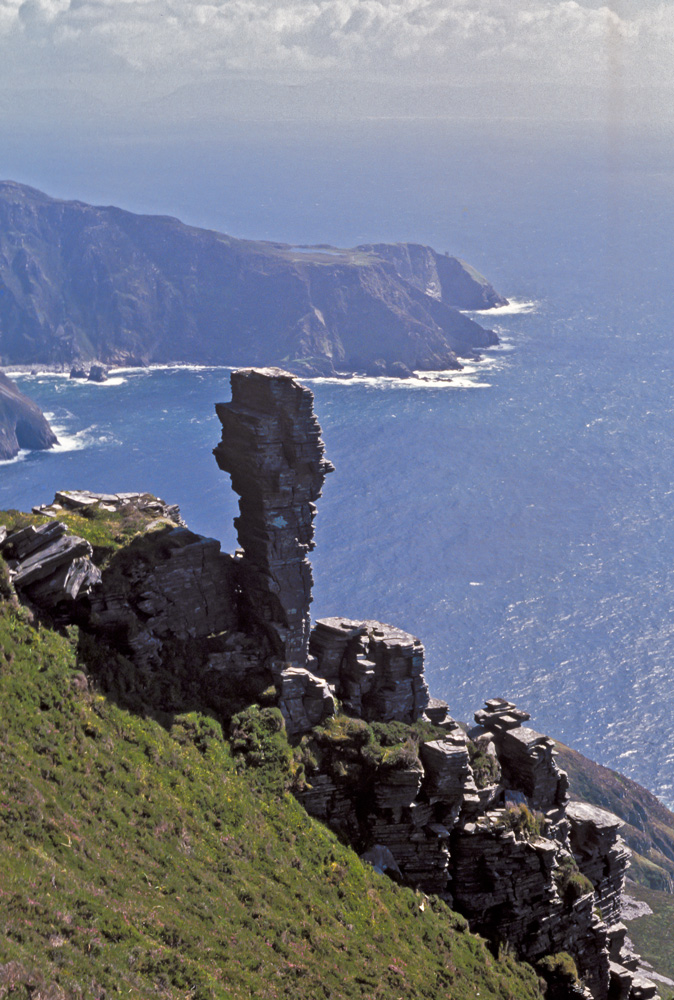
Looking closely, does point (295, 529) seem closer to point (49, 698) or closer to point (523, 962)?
point (49, 698)

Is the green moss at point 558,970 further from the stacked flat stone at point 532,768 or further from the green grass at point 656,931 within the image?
→ the green grass at point 656,931

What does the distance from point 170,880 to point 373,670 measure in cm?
2365

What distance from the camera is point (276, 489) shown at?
2488 inches

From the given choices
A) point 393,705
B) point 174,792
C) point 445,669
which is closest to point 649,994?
point 393,705

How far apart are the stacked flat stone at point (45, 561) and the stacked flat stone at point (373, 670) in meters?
18.5

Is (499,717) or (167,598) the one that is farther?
(499,717)

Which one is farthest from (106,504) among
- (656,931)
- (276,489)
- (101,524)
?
(656,931)

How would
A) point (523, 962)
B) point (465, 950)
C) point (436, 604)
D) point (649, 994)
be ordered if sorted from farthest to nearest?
1. point (436, 604)
2. point (649, 994)
3. point (523, 962)
4. point (465, 950)

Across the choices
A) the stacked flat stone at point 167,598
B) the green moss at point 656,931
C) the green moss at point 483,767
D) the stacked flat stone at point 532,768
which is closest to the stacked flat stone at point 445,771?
the green moss at point 483,767

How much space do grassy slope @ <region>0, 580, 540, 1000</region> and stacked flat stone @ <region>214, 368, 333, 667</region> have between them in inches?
381

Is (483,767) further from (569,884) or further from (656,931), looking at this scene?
(656,931)

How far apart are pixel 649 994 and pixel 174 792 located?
139 feet

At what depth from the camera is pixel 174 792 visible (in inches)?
2029

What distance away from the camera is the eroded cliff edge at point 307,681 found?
2254 inches
